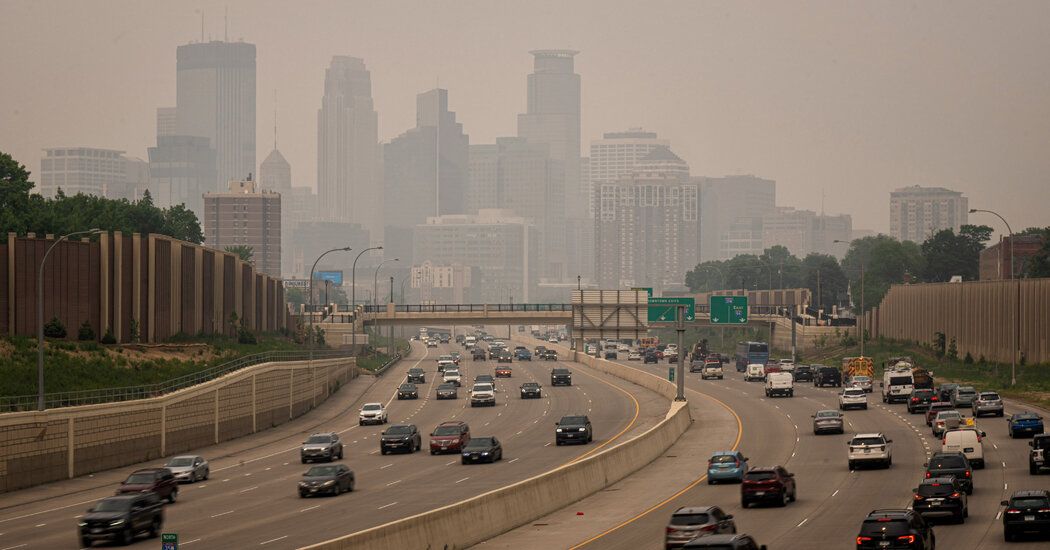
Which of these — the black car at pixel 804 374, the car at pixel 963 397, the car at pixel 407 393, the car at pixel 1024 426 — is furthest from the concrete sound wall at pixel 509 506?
the black car at pixel 804 374

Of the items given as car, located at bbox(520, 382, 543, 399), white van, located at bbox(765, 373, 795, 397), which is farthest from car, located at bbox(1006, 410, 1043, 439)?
car, located at bbox(520, 382, 543, 399)

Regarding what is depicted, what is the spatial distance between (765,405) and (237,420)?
33.4 metres

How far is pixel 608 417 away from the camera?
91500 millimetres

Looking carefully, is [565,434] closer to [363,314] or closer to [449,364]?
[449,364]

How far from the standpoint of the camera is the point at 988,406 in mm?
79000

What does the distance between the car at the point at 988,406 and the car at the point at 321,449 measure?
3403 cm

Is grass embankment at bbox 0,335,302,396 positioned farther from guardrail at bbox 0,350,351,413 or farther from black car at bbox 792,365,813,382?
black car at bbox 792,365,813,382

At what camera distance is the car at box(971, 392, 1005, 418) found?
7888cm

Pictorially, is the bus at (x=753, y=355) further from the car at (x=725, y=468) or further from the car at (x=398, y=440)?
the car at (x=725, y=468)

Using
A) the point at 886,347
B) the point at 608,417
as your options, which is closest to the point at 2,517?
the point at 608,417

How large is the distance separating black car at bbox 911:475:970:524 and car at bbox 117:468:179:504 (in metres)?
25.6

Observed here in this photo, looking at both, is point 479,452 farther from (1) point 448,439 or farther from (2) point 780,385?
(2) point 780,385

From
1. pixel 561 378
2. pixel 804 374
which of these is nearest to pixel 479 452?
pixel 561 378

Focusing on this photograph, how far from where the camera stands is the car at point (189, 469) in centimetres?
6059
